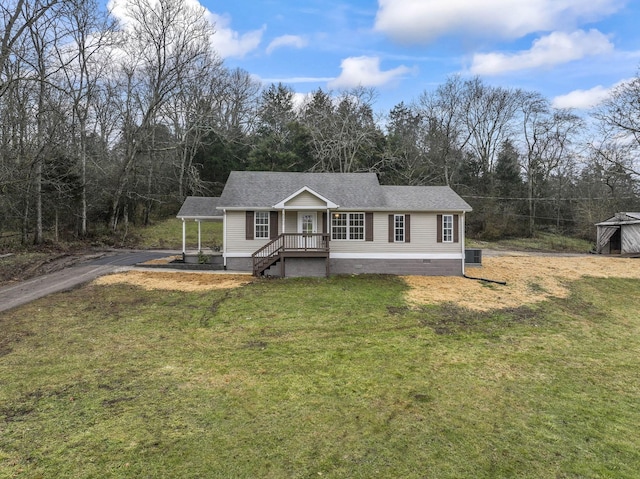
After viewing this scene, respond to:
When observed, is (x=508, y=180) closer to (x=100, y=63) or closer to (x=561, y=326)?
(x=561, y=326)

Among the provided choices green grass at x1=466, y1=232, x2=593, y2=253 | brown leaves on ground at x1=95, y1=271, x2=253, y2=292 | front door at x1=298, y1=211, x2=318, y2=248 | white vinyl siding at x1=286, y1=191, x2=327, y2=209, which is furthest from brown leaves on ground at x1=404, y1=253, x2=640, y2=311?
brown leaves on ground at x1=95, y1=271, x2=253, y2=292

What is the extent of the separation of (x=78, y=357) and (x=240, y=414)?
4255mm

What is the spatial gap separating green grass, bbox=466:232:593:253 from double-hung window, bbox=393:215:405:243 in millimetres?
14768

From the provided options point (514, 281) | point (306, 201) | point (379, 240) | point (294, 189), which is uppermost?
point (294, 189)

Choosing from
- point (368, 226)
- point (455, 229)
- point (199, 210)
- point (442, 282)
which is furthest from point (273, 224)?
point (455, 229)

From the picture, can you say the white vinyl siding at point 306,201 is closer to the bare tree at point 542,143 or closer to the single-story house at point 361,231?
the single-story house at point 361,231

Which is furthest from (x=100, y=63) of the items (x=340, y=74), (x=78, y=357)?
Result: (x=78, y=357)

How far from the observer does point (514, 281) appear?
1653cm

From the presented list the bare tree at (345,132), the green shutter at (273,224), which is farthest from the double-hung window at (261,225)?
the bare tree at (345,132)

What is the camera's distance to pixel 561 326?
10.6 metres

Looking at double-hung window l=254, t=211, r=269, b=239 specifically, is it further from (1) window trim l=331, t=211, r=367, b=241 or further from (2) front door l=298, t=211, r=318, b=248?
(1) window trim l=331, t=211, r=367, b=241

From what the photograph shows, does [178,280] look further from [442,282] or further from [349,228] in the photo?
[442,282]

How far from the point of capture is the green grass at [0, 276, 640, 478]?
4.25 meters

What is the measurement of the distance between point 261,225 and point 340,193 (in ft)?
14.7
